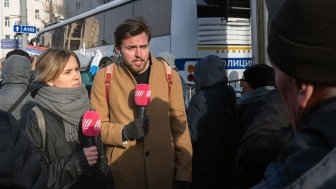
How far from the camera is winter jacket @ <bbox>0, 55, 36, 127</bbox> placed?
12.3ft

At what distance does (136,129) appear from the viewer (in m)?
3.05

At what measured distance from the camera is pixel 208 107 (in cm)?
396

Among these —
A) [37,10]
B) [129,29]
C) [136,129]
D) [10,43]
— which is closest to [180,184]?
[136,129]

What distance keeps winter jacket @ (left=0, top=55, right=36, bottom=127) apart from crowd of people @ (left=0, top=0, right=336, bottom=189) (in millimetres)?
10

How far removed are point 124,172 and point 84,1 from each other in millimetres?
63845

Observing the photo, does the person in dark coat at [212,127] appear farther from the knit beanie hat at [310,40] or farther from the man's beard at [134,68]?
the knit beanie hat at [310,40]

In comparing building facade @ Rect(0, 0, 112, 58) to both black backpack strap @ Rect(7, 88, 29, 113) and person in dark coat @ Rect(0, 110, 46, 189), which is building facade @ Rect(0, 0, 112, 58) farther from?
person in dark coat @ Rect(0, 110, 46, 189)

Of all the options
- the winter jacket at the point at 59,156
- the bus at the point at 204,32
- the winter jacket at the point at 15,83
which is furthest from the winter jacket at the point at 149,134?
the bus at the point at 204,32

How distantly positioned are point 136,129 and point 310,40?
83.1 inches

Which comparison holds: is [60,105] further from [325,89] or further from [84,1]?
[84,1]

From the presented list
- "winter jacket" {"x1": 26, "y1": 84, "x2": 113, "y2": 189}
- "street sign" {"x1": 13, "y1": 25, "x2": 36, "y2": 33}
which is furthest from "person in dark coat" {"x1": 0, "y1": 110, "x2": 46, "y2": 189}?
"street sign" {"x1": 13, "y1": 25, "x2": 36, "y2": 33}

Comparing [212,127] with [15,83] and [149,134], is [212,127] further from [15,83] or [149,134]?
[15,83]

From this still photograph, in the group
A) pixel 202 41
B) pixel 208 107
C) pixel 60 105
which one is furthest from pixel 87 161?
pixel 202 41

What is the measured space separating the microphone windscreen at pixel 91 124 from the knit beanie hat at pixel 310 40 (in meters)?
1.80
